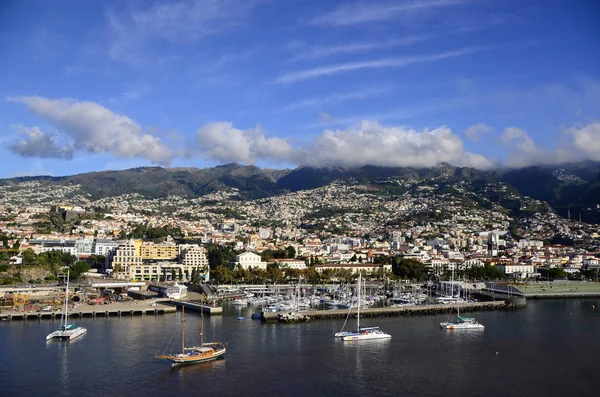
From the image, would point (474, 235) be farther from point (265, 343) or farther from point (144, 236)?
point (265, 343)

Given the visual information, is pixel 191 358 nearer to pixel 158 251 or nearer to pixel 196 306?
pixel 196 306

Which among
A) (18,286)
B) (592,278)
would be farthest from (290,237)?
(18,286)

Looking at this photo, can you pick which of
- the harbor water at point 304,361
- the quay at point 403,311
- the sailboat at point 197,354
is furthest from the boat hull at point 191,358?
the quay at point 403,311

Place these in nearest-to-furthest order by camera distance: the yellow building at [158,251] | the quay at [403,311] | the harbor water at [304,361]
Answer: the harbor water at [304,361], the quay at [403,311], the yellow building at [158,251]

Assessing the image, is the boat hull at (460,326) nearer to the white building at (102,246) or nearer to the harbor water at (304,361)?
the harbor water at (304,361)

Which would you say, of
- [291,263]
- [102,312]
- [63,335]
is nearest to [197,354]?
[63,335]

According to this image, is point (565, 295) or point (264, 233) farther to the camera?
point (264, 233)
